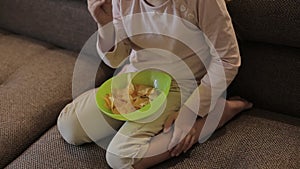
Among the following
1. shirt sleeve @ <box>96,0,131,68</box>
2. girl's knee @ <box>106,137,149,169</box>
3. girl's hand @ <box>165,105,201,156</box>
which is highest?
shirt sleeve @ <box>96,0,131,68</box>

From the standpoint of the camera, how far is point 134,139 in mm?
1191

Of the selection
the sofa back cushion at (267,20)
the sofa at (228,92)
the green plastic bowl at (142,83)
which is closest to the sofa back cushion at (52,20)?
the sofa at (228,92)

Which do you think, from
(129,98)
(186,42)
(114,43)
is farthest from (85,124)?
(186,42)

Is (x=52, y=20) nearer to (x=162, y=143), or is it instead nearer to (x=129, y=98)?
(x=129, y=98)

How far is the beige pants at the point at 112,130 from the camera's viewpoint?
1171 mm

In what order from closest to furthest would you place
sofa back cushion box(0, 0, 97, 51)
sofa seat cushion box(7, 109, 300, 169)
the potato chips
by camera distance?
1. sofa seat cushion box(7, 109, 300, 169)
2. the potato chips
3. sofa back cushion box(0, 0, 97, 51)

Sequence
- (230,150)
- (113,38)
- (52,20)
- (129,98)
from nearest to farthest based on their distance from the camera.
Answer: (230,150) < (129,98) < (113,38) < (52,20)

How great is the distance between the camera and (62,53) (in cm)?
170

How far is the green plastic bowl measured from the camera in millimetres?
1205

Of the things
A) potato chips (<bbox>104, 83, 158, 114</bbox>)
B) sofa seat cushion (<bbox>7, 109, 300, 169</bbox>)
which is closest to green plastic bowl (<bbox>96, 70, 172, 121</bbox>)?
potato chips (<bbox>104, 83, 158, 114</bbox>)

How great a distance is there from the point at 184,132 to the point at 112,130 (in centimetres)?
23

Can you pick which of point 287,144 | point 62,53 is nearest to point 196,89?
point 287,144

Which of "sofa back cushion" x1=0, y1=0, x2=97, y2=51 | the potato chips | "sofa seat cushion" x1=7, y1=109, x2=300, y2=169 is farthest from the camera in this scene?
"sofa back cushion" x1=0, y1=0, x2=97, y2=51

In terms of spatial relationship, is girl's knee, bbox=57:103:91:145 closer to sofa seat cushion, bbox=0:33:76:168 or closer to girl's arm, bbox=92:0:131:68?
sofa seat cushion, bbox=0:33:76:168
